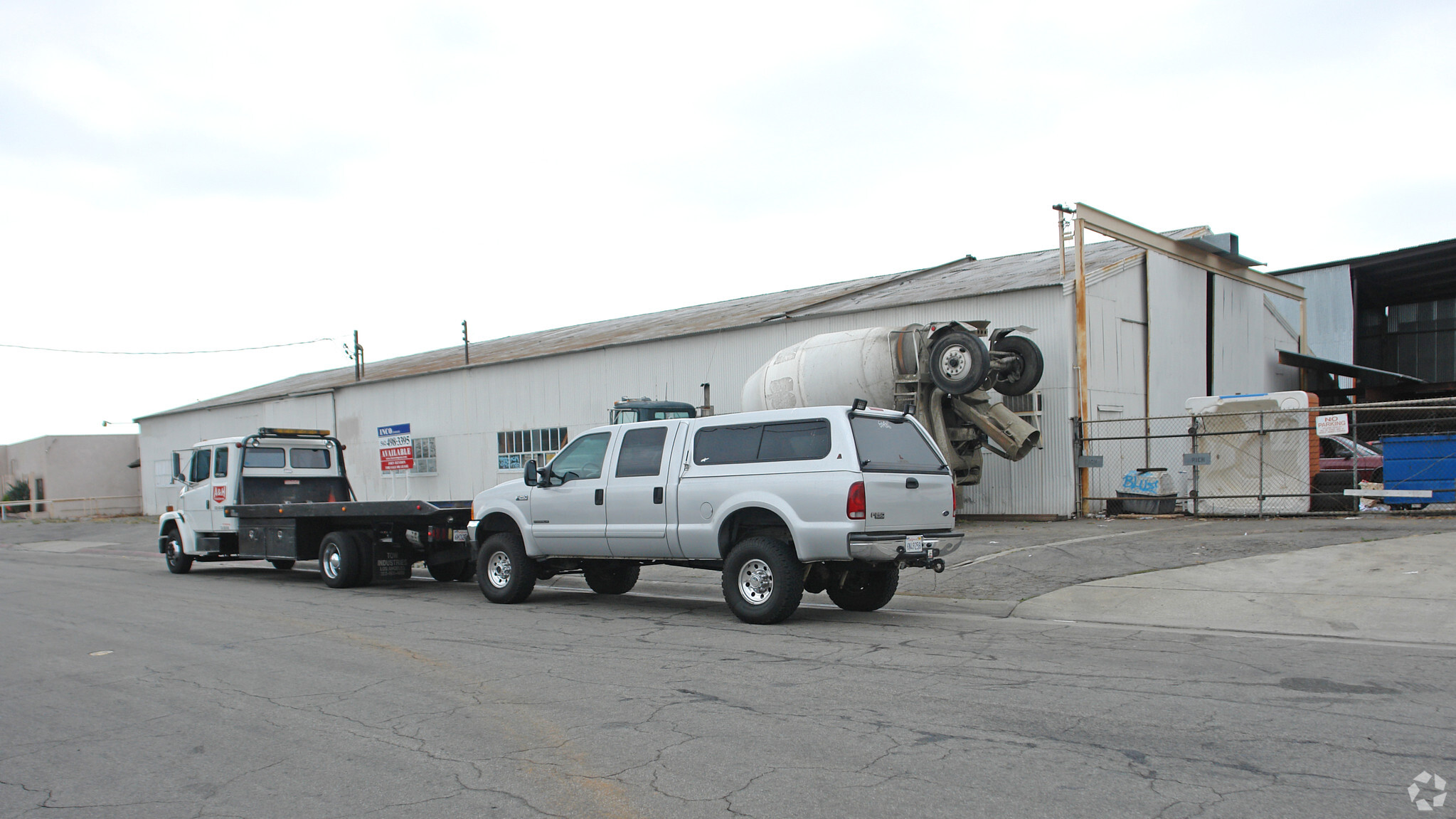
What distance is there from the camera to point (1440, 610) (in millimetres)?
9039

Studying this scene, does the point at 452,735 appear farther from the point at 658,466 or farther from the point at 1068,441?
the point at 1068,441

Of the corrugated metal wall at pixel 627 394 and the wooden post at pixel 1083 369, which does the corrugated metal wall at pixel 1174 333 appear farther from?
the corrugated metal wall at pixel 627 394

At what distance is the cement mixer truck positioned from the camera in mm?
17781

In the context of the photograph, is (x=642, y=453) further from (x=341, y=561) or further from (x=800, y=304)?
(x=800, y=304)

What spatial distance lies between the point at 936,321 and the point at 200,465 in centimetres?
1440

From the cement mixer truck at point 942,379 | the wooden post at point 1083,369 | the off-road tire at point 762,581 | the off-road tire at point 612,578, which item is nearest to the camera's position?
the off-road tire at point 762,581

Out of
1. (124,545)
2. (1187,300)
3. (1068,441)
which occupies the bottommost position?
(124,545)

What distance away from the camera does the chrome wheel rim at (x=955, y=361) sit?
17562mm

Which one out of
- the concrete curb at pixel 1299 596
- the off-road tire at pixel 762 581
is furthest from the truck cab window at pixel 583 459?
the concrete curb at pixel 1299 596

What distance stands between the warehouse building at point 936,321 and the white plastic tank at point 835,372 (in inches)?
101

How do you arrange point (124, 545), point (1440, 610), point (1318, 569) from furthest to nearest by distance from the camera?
point (124, 545)
point (1318, 569)
point (1440, 610)

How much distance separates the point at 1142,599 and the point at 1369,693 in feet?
12.6

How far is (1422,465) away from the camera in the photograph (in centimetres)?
1617

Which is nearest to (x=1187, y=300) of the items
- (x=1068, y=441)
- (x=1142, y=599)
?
(x=1068, y=441)
